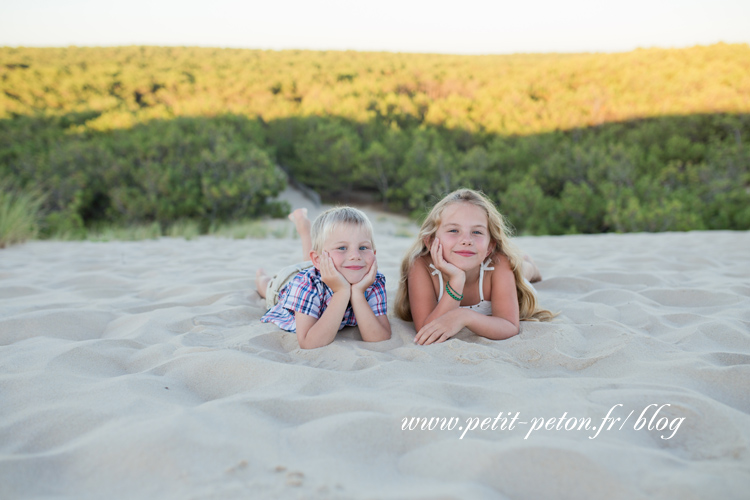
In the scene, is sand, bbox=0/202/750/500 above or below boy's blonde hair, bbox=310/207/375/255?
below

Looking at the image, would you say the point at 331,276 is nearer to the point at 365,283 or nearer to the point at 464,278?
the point at 365,283

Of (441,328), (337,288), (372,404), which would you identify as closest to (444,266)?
(441,328)

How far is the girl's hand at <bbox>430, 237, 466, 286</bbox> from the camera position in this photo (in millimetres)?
2193

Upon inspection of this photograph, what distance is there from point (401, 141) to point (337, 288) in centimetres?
1189

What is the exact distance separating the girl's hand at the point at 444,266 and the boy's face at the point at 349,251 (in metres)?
0.32

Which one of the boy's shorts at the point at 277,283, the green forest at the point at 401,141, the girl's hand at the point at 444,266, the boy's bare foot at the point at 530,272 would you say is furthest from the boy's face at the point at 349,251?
the green forest at the point at 401,141

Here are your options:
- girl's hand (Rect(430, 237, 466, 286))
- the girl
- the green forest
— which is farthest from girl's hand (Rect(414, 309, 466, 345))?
the green forest

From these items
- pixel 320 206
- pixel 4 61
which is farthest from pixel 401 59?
pixel 4 61

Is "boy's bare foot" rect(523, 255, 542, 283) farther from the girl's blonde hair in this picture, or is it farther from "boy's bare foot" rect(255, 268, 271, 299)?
"boy's bare foot" rect(255, 268, 271, 299)

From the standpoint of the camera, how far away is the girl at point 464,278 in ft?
6.98

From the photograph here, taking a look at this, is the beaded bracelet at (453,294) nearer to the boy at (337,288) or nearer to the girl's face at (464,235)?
the girl's face at (464,235)

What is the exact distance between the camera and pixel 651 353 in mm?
1835

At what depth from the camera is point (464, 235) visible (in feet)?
7.45

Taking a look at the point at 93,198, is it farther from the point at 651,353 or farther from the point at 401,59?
the point at 401,59
